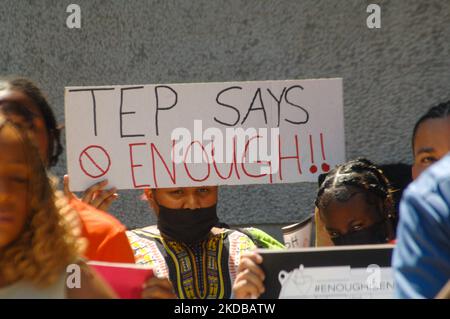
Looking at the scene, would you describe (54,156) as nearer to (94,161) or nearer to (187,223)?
(94,161)

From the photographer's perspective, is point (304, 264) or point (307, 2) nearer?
point (304, 264)

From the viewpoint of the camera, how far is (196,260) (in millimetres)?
3244

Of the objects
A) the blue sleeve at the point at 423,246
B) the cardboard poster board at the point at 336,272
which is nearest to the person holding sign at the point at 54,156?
the cardboard poster board at the point at 336,272

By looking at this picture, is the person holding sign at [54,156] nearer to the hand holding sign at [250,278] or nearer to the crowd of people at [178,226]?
the crowd of people at [178,226]

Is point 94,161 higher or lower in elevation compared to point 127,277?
higher

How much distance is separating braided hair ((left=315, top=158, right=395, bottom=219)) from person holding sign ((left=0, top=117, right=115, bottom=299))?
1.19m

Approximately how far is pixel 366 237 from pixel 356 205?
0.17 metres

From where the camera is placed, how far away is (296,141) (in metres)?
3.30

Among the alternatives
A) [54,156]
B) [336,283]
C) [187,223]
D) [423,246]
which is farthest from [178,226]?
[423,246]

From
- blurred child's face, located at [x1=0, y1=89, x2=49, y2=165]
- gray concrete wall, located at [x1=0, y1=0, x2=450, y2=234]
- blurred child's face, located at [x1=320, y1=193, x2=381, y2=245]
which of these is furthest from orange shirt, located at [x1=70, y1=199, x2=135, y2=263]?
gray concrete wall, located at [x1=0, y1=0, x2=450, y2=234]

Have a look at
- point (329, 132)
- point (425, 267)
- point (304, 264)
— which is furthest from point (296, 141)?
point (425, 267)

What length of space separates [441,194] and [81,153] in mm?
1891
